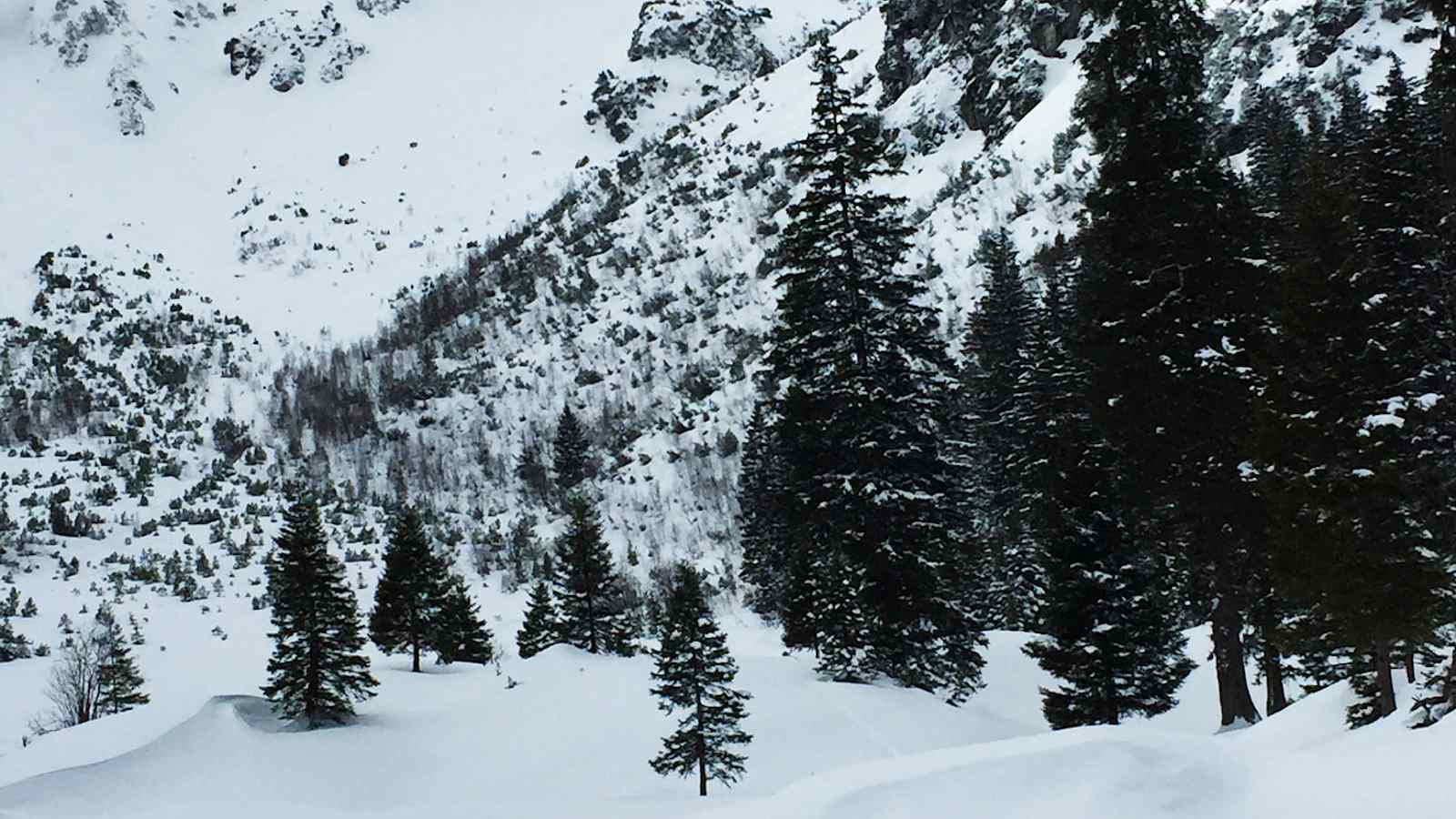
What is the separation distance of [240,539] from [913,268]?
37.8 meters

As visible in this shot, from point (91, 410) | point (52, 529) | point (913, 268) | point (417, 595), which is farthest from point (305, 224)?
point (417, 595)

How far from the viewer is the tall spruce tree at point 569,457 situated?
167ft

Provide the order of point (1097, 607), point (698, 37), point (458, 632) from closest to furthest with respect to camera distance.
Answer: point (1097, 607), point (458, 632), point (698, 37)

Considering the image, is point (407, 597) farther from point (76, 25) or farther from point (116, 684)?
point (76, 25)

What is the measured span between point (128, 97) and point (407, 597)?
90.6 metres

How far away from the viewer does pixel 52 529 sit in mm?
37656

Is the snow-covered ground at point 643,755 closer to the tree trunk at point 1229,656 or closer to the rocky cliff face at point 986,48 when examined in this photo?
the tree trunk at point 1229,656

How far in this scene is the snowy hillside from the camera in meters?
15.5

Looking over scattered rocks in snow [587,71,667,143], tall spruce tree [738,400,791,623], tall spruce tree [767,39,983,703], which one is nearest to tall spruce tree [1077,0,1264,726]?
tall spruce tree [767,39,983,703]

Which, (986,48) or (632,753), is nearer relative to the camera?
(632,753)

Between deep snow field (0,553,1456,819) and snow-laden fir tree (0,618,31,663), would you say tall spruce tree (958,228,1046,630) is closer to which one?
deep snow field (0,553,1456,819)

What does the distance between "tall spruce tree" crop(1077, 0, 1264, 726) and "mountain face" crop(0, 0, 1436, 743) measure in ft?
4.97

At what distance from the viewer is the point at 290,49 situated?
108312mm

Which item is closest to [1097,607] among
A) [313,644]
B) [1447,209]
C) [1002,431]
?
[1447,209]
